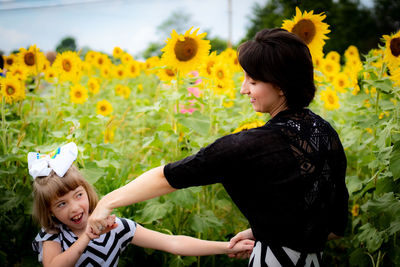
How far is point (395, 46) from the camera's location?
2037mm

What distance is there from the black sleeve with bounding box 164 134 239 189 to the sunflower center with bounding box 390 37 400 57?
4.68 feet

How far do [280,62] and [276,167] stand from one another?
1.14 feet

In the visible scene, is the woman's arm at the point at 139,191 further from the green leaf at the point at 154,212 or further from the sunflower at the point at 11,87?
the sunflower at the point at 11,87

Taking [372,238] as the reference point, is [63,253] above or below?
above

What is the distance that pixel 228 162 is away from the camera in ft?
3.76

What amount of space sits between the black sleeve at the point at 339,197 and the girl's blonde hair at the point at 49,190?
44.7 inches

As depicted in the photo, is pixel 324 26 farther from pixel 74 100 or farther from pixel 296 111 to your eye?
pixel 74 100

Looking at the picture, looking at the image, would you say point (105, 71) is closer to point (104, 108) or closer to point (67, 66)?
point (67, 66)

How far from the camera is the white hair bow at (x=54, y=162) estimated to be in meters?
1.60

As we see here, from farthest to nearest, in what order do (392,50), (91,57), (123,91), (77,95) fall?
(91,57)
(123,91)
(77,95)
(392,50)

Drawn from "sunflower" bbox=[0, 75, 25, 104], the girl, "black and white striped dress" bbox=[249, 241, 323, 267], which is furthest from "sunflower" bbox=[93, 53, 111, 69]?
"black and white striped dress" bbox=[249, 241, 323, 267]

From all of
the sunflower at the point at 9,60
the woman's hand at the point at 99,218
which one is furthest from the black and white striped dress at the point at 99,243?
the sunflower at the point at 9,60

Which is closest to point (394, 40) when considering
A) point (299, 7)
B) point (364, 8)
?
point (299, 7)

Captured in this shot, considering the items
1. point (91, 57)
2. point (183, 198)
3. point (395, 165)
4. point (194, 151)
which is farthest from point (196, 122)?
point (91, 57)
